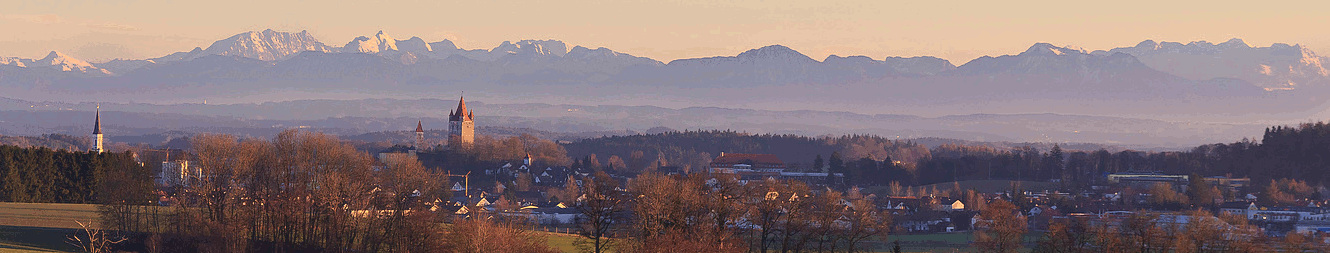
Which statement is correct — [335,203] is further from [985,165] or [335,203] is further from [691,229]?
[985,165]

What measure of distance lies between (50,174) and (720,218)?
43.1 meters

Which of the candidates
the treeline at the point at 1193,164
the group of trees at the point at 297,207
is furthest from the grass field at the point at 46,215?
the treeline at the point at 1193,164

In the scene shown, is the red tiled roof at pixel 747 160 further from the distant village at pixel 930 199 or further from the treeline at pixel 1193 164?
the treeline at pixel 1193 164

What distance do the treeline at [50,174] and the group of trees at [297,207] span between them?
1925cm

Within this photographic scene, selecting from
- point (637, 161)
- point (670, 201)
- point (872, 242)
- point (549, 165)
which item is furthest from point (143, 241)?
point (637, 161)

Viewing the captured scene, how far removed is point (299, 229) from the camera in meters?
57.0

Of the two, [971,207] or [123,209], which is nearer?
[123,209]

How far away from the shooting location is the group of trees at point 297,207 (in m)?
53.6

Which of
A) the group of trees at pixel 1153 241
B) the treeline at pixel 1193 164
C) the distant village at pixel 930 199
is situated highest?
the treeline at pixel 1193 164

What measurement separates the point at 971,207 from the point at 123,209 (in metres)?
54.8

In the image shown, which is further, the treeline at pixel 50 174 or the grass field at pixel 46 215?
the treeline at pixel 50 174

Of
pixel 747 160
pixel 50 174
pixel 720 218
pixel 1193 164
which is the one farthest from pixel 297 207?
pixel 747 160

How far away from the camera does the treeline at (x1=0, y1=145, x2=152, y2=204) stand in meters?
79.8

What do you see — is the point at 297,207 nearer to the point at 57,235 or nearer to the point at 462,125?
the point at 57,235
